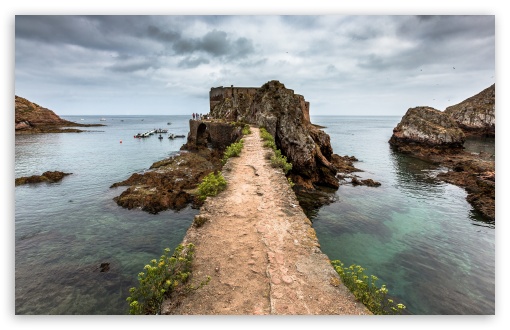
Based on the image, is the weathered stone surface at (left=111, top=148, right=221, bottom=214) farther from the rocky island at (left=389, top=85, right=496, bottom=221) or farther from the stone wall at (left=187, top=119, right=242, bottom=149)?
the rocky island at (left=389, top=85, right=496, bottom=221)

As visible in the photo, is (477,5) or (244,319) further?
(477,5)

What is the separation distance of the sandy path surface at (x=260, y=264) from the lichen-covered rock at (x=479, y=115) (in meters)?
80.7

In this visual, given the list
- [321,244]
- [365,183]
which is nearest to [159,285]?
[321,244]

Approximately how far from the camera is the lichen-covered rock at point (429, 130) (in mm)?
47875

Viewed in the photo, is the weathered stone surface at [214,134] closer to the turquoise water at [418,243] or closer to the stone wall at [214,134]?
the stone wall at [214,134]

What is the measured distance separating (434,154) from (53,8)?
5331 centimetres

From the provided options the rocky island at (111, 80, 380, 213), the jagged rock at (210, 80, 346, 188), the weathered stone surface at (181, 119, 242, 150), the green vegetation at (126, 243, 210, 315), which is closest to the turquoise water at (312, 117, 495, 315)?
the rocky island at (111, 80, 380, 213)

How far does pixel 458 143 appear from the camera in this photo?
48.0m

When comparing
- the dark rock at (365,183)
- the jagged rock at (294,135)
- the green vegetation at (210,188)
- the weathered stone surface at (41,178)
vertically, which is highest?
the jagged rock at (294,135)

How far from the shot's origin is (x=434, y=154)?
1769 inches

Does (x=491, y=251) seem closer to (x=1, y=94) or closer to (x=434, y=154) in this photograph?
(x=1, y=94)

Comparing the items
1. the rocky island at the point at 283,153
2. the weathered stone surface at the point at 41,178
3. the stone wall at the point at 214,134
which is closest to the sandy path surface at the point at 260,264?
the rocky island at the point at 283,153

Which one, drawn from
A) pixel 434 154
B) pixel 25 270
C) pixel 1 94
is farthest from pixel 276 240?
pixel 434 154

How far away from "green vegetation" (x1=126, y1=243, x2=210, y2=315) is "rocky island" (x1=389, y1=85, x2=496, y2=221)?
22369mm
